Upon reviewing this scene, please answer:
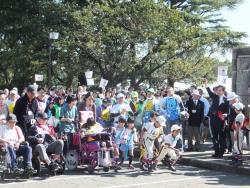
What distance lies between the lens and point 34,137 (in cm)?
988

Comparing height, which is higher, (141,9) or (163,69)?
(141,9)

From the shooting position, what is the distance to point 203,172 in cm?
1088

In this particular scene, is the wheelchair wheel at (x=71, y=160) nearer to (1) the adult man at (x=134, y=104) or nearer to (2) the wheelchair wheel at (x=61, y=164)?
(2) the wheelchair wheel at (x=61, y=164)

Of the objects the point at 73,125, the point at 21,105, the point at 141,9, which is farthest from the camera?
the point at 141,9

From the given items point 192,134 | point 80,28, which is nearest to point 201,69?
point 80,28

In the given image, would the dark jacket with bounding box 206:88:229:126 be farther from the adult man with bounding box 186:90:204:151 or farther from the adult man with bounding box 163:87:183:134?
the adult man with bounding box 163:87:183:134

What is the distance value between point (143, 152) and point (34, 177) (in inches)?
107

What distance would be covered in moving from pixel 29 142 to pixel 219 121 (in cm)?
512

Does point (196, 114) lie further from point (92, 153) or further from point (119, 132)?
point (92, 153)

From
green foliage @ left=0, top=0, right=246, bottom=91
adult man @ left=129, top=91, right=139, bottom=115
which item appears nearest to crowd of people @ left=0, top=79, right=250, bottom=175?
adult man @ left=129, top=91, right=139, bottom=115

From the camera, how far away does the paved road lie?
29.5 feet

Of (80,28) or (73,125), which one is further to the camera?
(80,28)

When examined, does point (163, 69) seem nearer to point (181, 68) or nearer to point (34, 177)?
point (181, 68)

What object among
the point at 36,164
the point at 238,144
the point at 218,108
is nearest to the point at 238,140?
the point at 238,144
